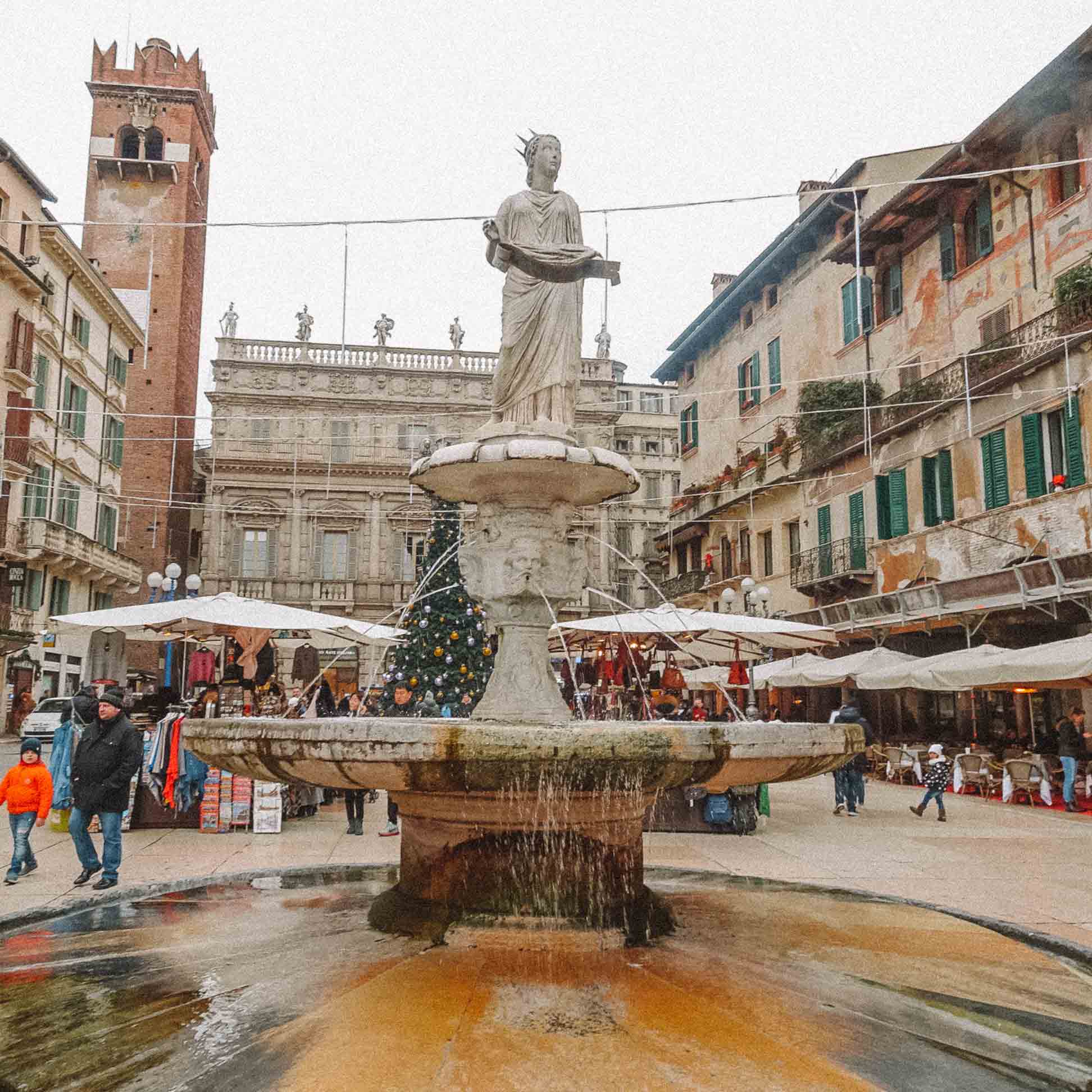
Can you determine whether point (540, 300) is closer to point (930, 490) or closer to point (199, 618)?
point (199, 618)

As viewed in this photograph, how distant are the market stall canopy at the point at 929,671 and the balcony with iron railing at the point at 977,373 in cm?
406

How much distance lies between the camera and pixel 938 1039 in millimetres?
3586

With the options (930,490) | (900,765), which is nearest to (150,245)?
(930,490)

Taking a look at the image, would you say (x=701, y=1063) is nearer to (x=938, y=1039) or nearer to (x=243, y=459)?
(x=938, y=1039)

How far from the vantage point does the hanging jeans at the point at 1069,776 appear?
44.7 ft

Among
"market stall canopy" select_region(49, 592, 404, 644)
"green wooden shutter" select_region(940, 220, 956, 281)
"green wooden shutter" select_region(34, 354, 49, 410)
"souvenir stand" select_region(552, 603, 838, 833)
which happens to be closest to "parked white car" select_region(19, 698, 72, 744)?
"green wooden shutter" select_region(34, 354, 49, 410)

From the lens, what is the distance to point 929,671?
14578 mm

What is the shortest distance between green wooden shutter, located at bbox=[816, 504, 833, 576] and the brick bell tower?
25.8m

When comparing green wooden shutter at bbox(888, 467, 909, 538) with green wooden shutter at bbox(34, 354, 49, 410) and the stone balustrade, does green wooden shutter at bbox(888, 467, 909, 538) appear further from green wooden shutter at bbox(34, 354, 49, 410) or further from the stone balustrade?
green wooden shutter at bbox(34, 354, 49, 410)

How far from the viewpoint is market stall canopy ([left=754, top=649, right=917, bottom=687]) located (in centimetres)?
1684

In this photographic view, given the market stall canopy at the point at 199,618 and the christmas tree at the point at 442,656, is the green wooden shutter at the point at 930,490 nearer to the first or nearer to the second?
the christmas tree at the point at 442,656

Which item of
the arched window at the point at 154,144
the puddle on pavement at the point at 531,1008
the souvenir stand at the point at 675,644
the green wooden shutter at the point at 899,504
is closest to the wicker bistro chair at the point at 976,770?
the souvenir stand at the point at 675,644

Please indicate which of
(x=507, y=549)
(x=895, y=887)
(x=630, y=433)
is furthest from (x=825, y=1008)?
(x=630, y=433)

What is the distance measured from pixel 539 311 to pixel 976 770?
41.4 ft
